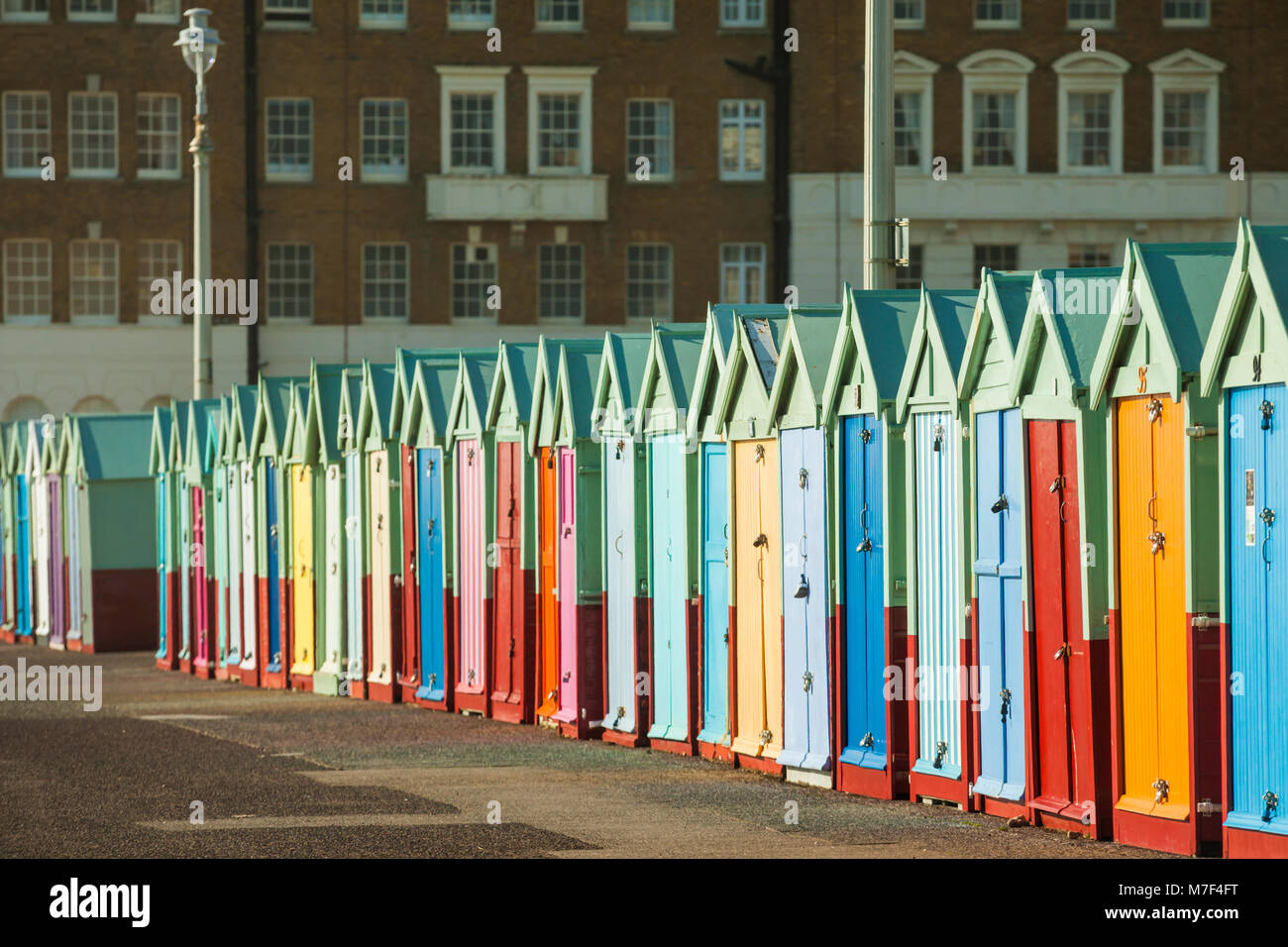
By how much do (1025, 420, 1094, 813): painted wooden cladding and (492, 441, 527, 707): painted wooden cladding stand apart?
769 centimetres

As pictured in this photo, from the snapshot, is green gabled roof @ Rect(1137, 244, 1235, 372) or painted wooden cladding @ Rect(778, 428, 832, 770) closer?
green gabled roof @ Rect(1137, 244, 1235, 372)

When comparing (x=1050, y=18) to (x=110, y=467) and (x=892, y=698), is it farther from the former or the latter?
(x=892, y=698)

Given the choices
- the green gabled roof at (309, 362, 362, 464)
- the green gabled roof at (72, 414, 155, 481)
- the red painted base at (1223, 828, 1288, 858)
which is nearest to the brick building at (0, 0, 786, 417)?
the green gabled roof at (72, 414, 155, 481)

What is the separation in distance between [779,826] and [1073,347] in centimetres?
290

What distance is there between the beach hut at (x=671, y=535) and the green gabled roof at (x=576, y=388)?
82cm

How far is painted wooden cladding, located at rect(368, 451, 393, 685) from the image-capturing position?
2222 cm

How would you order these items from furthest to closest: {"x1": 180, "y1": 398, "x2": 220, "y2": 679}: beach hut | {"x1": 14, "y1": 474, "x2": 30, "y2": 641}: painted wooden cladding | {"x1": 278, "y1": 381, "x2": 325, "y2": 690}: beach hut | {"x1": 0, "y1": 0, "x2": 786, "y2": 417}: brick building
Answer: {"x1": 0, "y1": 0, "x2": 786, "y2": 417}: brick building < {"x1": 14, "y1": 474, "x2": 30, "y2": 641}: painted wooden cladding < {"x1": 180, "y1": 398, "x2": 220, "y2": 679}: beach hut < {"x1": 278, "y1": 381, "x2": 325, "y2": 690}: beach hut

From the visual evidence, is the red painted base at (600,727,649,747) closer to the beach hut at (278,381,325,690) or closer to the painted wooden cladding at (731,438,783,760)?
the painted wooden cladding at (731,438,783,760)

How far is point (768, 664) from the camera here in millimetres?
15391

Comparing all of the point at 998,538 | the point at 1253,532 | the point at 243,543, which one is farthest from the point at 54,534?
the point at 1253,532

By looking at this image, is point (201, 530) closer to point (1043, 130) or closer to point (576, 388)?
point (576, 388)

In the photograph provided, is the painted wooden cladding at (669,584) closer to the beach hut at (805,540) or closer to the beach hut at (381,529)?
the beach hut at (805,540)

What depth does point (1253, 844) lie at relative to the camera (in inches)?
400

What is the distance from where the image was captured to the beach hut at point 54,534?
3275 cm
